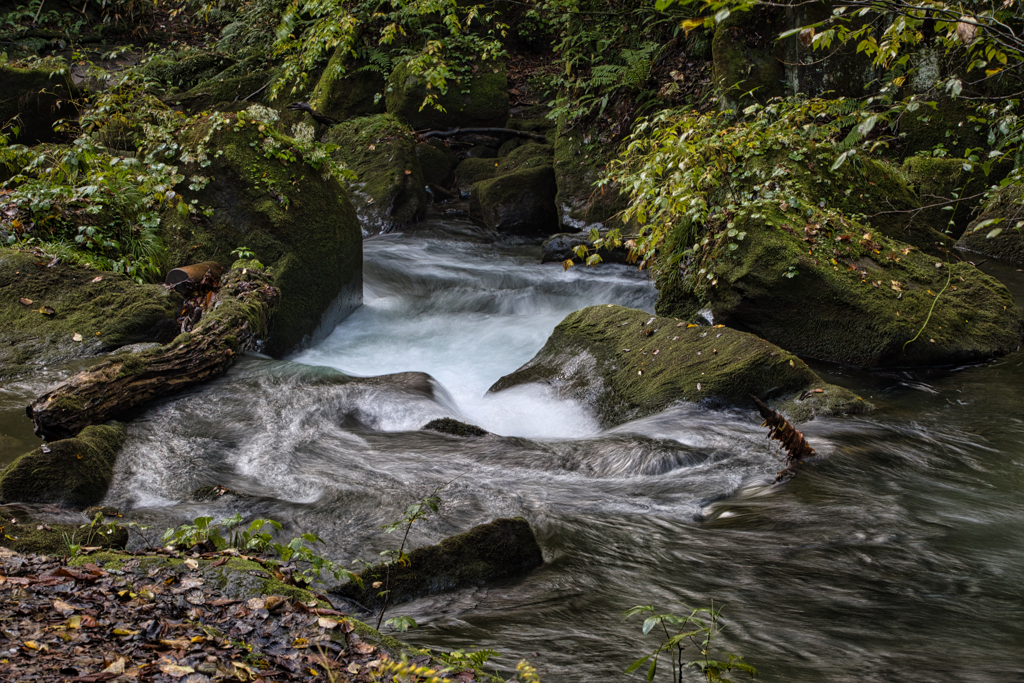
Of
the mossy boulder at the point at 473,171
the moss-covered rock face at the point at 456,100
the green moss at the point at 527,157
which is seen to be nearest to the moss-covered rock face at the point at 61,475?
the green moss at the point at 527,157

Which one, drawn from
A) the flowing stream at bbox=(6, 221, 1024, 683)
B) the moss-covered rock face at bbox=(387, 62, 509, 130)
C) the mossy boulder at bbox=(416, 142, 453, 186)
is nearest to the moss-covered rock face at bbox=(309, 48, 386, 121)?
the moss-covered rock face at bbox=(387, 62, 509, 130)

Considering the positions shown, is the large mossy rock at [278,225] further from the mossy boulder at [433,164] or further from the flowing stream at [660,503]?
the mossy boulder at [433,164]

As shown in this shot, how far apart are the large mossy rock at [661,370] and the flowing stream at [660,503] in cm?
18

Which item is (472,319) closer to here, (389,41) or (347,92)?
(347,92)

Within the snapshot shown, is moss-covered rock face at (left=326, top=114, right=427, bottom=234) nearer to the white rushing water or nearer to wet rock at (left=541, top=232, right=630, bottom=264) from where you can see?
the white rushing water

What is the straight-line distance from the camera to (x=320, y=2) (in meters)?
14.3

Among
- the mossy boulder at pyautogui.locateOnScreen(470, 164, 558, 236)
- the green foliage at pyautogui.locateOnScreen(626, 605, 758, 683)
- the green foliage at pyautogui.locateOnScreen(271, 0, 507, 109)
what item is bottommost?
the green foliage at pyautogui.locateOnScreen(626, 605, 758, 683)

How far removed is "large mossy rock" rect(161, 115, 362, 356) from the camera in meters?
7.45

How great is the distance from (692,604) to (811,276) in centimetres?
448

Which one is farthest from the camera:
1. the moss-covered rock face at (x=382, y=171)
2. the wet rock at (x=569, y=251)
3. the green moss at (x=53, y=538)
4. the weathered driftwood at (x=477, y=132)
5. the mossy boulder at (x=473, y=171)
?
the weathered driftwood at (x=477, y=132)

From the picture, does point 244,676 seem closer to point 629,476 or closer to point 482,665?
point 482,665

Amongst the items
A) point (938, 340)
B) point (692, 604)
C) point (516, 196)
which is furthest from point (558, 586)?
point (516, 196)

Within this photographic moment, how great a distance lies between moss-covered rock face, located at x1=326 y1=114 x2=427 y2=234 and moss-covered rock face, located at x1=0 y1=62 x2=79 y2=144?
483 centimetres

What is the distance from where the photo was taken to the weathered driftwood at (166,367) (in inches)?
177
